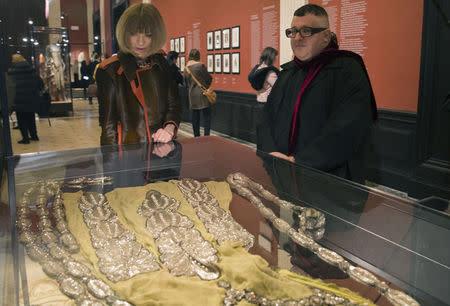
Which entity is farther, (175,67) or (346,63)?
(175,67)

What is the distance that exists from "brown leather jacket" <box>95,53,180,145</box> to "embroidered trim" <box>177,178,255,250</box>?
669mm

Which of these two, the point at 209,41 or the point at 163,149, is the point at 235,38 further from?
the point at 163,149

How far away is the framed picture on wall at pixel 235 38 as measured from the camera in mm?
7949

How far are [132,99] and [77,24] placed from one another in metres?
2.81

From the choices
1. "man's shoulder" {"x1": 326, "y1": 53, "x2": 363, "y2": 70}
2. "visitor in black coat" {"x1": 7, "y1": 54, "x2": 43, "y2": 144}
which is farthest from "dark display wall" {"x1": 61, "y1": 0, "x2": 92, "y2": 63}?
"man's shoulder" {"x1": 326, "y1": 53, "x2": 363, "y2": 70}

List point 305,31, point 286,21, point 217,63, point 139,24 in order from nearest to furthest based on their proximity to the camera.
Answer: point 305,31 → point 139,24 → point 286,21 → point 217,63

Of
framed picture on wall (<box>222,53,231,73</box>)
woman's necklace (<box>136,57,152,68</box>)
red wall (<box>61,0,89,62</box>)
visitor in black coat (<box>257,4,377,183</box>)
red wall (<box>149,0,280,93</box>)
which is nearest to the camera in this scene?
visitor in black coat (<box>257,4,377,183</box>)

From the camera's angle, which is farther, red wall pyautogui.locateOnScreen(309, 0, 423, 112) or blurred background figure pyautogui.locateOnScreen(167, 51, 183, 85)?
blurred background figure pyautogui.locateOnScreen(167, 51, 183, 85)

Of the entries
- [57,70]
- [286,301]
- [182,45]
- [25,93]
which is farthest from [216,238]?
[182,45]

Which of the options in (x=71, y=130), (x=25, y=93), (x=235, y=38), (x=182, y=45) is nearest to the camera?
(x=25, y=93)

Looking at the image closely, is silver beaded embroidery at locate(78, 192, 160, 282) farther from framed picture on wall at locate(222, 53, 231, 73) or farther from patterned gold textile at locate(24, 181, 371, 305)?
framed picture on wall at locate(222, 53, 231, 73)

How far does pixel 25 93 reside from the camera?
14.6 feet

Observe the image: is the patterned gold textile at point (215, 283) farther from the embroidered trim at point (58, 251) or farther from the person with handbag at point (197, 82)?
the person with handbag at point (197, 82)

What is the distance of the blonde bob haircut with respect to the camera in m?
2.25
